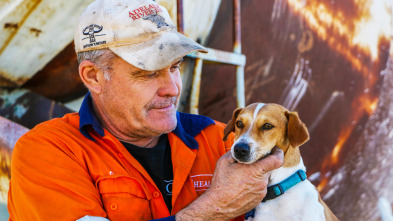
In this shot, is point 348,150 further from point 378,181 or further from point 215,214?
point 215,214

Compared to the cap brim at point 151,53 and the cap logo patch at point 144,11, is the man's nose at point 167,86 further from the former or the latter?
the cap logo patch at point 144,11

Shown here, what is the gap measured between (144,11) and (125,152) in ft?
1.90

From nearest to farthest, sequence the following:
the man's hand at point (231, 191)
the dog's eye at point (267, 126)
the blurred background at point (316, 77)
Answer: the man's hand at point (231, 191) → the dog's eye at point (267, 126) → the blurred background at point (316, 77)

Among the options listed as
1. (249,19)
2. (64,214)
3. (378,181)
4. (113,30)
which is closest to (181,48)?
(113,30)

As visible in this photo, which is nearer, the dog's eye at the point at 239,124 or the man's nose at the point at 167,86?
the man's nose at the point at 167,86

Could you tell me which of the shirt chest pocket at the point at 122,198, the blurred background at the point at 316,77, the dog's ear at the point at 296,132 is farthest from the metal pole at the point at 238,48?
the shirt chest pocket at the point at 122,198

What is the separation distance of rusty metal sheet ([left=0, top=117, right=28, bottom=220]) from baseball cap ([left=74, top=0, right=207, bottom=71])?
22.7 inches

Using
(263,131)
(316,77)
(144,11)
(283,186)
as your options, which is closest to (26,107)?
(144,11)

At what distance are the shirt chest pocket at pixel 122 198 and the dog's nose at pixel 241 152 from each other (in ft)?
1.40

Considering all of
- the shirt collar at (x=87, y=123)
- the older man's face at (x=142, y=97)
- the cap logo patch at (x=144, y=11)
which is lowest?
the shirt collar at (x=87, y=123)

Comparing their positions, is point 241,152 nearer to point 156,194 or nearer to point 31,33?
point 156,194

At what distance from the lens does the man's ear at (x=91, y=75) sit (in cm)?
179

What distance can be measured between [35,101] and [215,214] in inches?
42.5

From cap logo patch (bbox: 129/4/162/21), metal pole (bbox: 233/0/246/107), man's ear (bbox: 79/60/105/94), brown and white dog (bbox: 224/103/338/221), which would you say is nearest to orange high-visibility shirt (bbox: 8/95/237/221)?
man's ear (bbox: 79/60/105/94)
